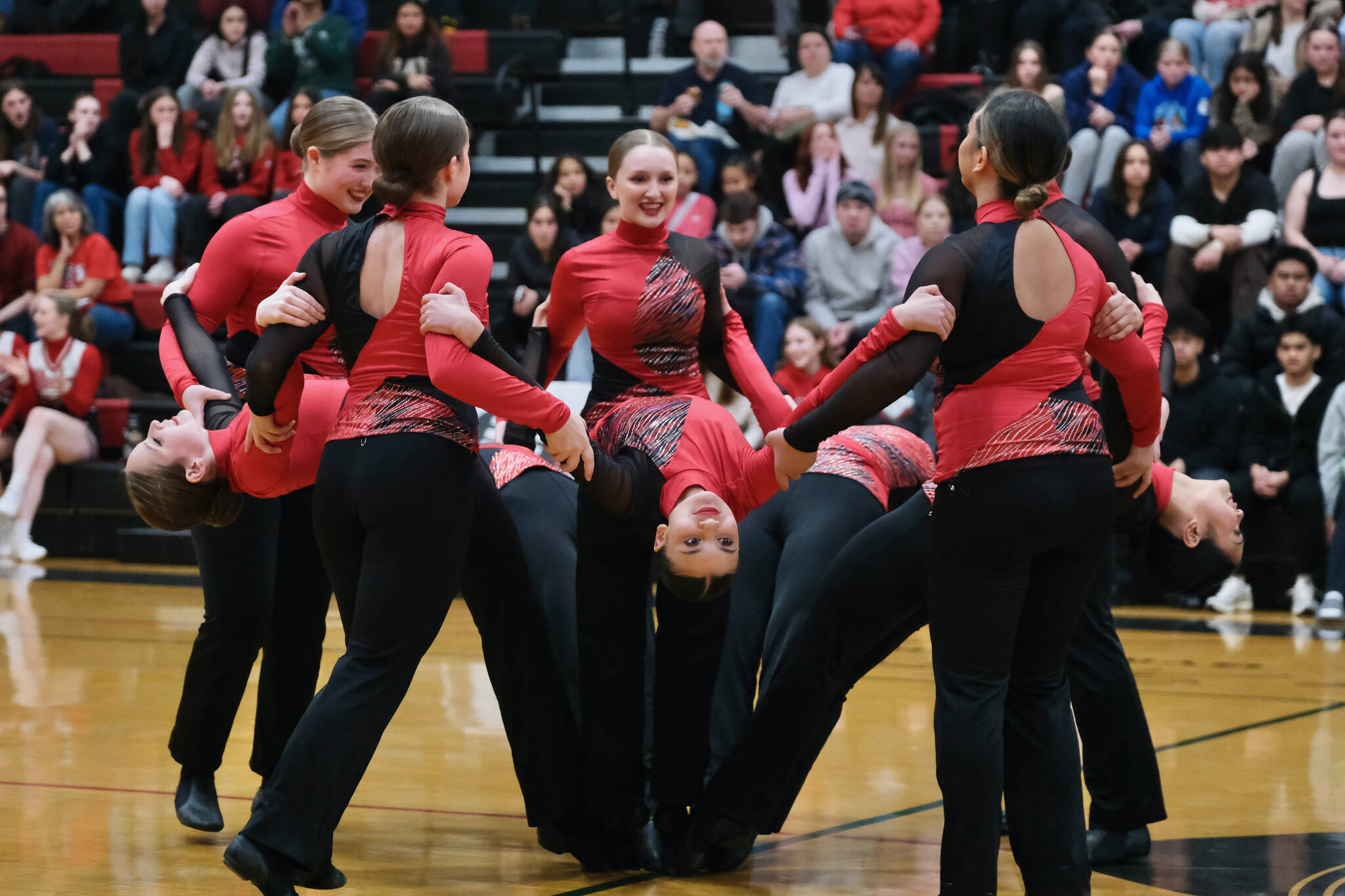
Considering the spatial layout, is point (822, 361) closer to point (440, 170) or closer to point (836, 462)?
point (836, 462)

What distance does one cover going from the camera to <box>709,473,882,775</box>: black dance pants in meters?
4.12

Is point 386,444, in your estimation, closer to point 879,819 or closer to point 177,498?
point 177,498

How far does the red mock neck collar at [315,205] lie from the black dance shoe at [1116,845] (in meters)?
2.40

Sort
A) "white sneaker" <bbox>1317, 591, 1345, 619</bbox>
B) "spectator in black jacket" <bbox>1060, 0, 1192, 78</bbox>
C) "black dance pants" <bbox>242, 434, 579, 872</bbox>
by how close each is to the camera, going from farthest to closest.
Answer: "spectator in black jacket" <bbox>1060, 0, 1192, 78</bbox> → "white sneaker" <bbox>1317, 591, 1345, 619</bbox> → "black dance pants" <bbox>242, 434, 579, 872</bbox>

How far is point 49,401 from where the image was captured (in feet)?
32.8

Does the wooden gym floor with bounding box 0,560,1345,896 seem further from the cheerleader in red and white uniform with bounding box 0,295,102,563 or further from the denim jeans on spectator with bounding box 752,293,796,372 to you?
the cheerleader in red and white uniform with bounding box 0,295,102,563

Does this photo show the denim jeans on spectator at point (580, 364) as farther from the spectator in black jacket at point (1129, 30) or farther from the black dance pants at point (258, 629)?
the black dance pants at point (258, 629)

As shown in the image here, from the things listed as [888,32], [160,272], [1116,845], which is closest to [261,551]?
[1116,845]

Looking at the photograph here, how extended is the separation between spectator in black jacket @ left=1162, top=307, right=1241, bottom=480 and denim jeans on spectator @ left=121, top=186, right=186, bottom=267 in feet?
21.4

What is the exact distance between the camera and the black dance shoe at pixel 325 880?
3.50 metres

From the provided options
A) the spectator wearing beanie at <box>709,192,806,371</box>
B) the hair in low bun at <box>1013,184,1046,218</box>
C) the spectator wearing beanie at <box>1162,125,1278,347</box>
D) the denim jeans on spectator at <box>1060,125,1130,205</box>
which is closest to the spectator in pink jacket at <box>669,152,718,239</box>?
the spectator wearing beanie at <box>709,192,806,371</box>

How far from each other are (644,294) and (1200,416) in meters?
5.15

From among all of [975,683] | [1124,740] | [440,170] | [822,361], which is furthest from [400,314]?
[822,361]

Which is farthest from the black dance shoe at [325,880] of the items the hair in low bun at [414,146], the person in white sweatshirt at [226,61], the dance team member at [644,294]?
the person in white sweatshirt at [226,61]
